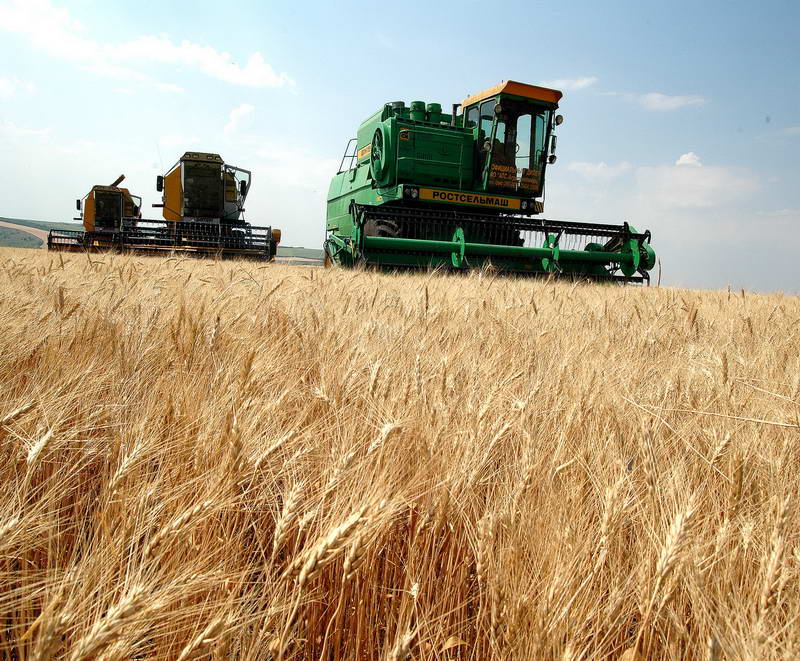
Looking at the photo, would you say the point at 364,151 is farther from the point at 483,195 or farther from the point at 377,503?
the point at 377,503

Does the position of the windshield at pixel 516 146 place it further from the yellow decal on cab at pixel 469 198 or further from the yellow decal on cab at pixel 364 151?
the yellow decal on cab at pixel 364 151

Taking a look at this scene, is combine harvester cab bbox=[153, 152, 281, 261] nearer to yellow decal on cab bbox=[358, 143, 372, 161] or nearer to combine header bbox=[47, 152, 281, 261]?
combine header bbox=[47, 152, 281, 261]

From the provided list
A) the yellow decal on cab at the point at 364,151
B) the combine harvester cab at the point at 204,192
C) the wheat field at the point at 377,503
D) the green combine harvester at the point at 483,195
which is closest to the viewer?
the wheat field at the point at 377,503

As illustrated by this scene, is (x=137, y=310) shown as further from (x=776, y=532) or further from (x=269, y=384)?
(x=776, y=532)

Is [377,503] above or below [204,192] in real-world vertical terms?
below

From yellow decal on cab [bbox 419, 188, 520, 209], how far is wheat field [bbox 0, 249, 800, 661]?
839 centimetres

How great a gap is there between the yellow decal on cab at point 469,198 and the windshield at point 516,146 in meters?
0.36

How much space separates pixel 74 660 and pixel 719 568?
82 cm

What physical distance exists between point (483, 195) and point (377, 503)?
1011 centimetres

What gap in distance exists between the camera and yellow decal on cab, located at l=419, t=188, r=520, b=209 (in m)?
9.98

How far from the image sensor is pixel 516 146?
1060 centimetres

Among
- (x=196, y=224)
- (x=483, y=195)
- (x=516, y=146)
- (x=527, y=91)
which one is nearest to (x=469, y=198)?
(x=483, y=195)

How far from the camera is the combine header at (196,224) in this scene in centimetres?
1312

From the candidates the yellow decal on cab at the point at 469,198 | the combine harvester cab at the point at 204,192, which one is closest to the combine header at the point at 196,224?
the combine harvester cab at the point at 204,192
